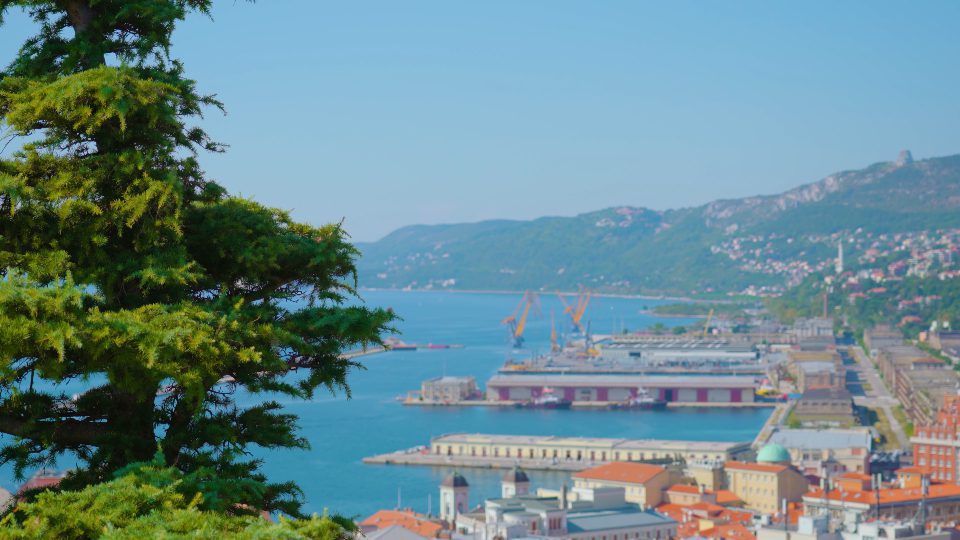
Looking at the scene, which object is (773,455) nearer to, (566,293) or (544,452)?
(544,452)

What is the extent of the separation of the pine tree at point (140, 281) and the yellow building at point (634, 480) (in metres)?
16.5

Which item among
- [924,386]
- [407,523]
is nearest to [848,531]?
[407,523]

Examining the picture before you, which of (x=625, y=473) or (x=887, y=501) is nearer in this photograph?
(x=887, y=501)

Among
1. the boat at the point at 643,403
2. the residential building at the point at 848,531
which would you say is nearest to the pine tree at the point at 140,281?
the residential building at the point at 848,531

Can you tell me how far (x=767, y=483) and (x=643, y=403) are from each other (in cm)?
1558

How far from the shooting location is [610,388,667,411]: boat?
35344mm

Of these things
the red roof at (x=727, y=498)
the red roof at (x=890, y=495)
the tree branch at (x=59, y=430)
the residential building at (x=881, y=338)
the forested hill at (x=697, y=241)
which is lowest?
the red roof at (x=727, y=498)

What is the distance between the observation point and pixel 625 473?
19891mm

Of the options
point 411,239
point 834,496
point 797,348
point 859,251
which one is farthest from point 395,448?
point 411,239

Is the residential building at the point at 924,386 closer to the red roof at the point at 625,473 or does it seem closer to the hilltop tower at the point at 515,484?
the red roof at the point at 625,473

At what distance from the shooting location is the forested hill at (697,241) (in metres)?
96.9

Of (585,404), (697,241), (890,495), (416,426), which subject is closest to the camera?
(890,495)

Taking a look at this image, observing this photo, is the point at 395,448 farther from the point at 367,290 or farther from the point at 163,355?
the point at 367,290

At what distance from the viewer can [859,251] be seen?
88.9 metres
